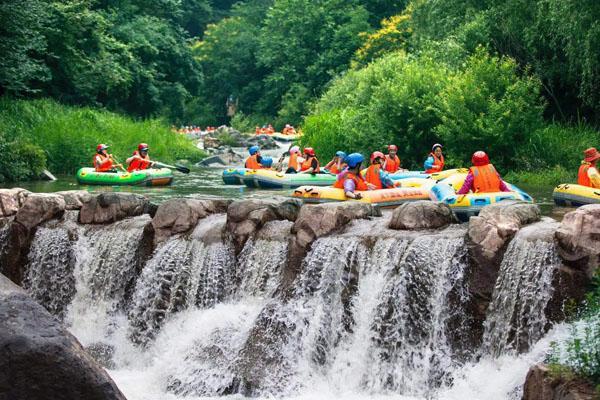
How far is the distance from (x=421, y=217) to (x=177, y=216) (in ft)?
11.2

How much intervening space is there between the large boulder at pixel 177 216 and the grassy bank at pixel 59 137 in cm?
1048

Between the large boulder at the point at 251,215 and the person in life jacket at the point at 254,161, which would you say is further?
the person in life jacket at the point at 254,161

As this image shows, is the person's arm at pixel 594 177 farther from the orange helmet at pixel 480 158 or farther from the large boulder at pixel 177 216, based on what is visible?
the large boulder at pixel 177 216

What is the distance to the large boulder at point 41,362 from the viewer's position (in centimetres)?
665

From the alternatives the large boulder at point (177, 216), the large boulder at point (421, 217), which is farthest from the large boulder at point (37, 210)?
the large boulder at point (421, 217)

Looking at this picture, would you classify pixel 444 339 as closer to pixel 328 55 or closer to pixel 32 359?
pixel 32 359

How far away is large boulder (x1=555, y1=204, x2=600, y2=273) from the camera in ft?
30.4

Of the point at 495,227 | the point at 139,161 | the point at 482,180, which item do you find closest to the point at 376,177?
the point at 482,180

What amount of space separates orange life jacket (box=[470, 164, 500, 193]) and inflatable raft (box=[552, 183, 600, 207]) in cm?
146

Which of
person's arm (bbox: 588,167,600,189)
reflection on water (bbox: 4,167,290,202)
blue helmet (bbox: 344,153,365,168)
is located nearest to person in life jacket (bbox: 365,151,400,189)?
blue helmet (bbox: 344,153,365,168)

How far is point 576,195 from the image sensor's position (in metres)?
15.1

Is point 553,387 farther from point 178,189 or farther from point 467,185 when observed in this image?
point 178,189

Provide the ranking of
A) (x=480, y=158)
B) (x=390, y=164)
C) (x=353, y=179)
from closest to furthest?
1. (x=480, y=158)
2. (x=353, y=179)
3. (x=390, y=164)

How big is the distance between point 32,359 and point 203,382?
383 cm
